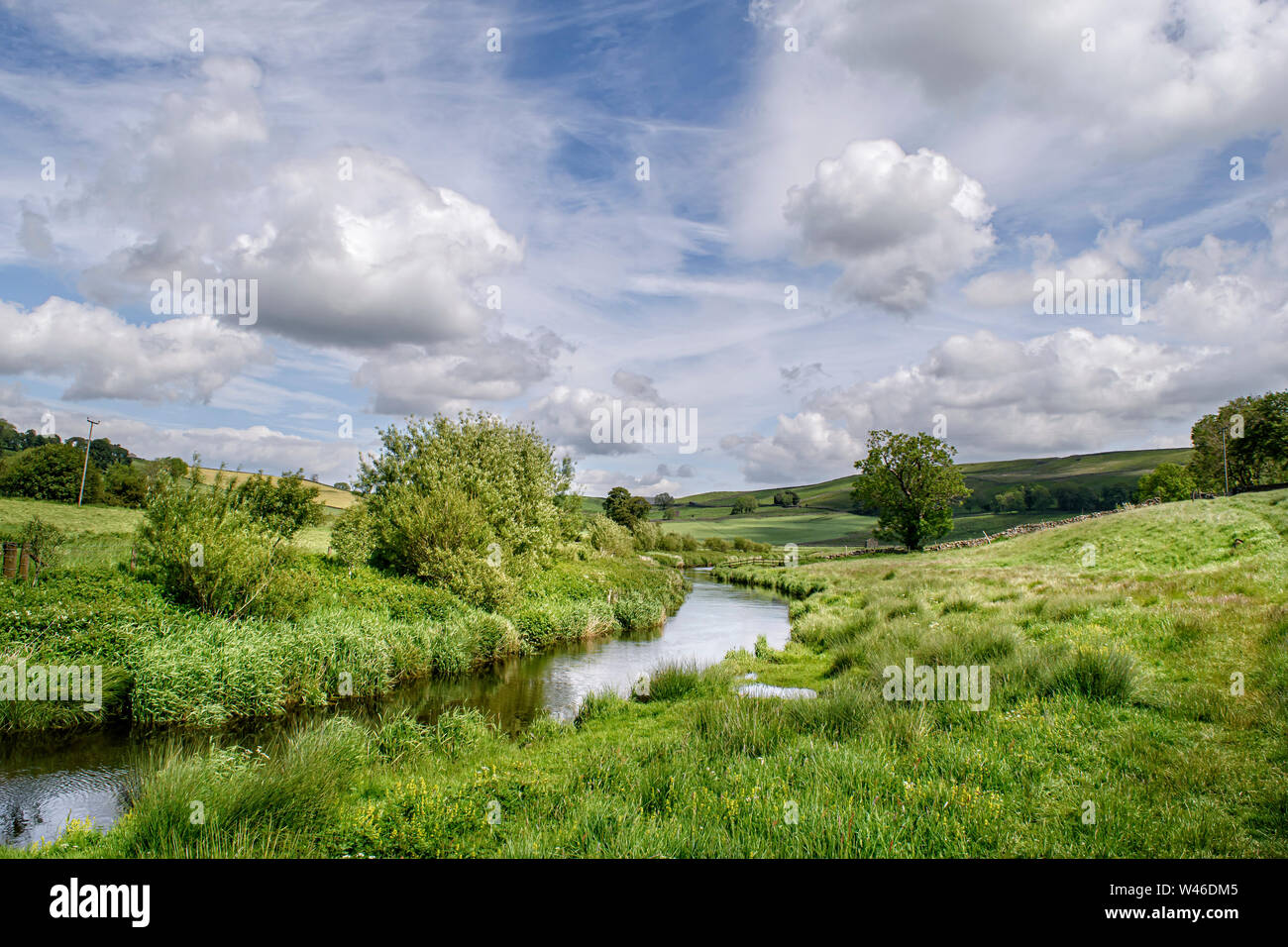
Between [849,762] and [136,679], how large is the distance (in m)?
15.7

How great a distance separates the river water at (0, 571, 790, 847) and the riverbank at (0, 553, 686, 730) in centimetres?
71

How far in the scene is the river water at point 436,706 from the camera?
10.4 metres

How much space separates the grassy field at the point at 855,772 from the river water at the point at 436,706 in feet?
4.85

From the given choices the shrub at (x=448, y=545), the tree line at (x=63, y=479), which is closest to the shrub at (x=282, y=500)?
the shrub at (x=448, y=545)

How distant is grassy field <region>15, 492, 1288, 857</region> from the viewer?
668 centimetres

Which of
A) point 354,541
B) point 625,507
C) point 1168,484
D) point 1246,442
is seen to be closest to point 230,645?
point 354,541

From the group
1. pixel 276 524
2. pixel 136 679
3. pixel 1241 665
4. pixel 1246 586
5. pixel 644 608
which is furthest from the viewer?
pixel 644 608

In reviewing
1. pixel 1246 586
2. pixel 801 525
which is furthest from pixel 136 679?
pixel 801 525

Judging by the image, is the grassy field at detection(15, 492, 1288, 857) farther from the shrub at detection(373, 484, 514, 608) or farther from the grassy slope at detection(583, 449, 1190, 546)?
the grassy slope at detection(583, 449, 1190, 546)

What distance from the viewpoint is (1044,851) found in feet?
20.8

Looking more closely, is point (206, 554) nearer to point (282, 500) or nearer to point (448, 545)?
point (448, 545)

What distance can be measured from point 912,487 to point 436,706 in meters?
63.8
